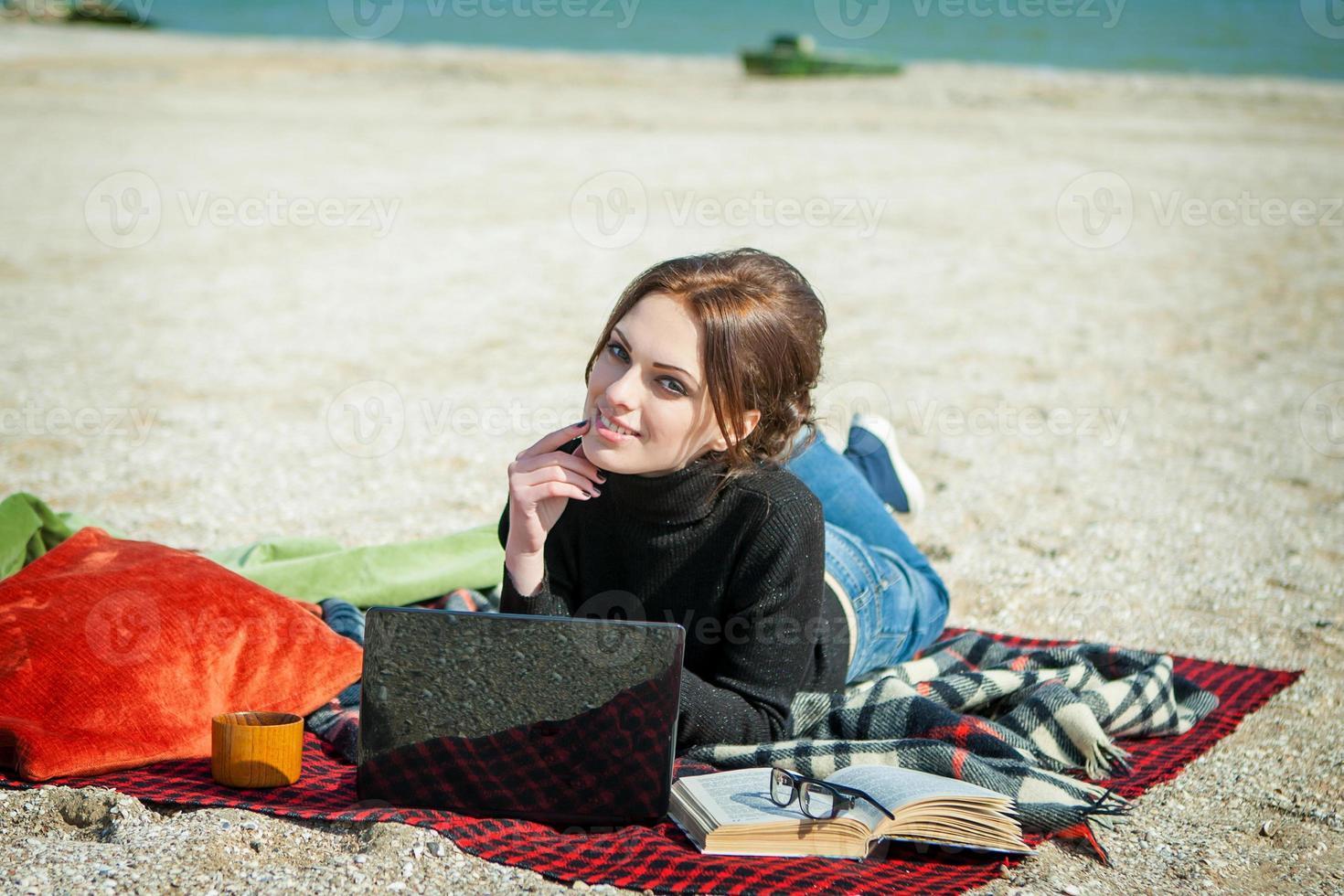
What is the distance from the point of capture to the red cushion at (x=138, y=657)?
2936 mm

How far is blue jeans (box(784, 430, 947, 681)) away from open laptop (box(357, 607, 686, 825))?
990 mm

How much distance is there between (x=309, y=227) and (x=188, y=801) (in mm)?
10330

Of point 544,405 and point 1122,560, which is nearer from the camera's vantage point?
point 1122,560

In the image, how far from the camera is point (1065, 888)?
2701 mm

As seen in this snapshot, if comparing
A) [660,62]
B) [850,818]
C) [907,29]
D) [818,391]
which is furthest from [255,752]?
[907,29]

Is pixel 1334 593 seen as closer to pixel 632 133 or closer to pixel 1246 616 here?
pixel 1246 616

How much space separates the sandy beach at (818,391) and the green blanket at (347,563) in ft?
3.66

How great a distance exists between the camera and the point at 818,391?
774 cm

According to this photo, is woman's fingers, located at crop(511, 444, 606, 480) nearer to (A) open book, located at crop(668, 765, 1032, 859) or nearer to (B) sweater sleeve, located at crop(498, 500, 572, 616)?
(B) sweater sleeve, located at crop(498, 500, 572, 616)

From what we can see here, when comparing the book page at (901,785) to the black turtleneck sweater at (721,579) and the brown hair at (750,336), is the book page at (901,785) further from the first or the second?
the brown hair at (750,336)

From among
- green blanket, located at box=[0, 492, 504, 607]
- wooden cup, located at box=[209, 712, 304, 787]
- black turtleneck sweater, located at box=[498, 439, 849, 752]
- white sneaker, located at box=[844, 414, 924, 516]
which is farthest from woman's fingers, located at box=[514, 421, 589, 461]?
white sneaker, located at box=[844, 414, 924, 516]

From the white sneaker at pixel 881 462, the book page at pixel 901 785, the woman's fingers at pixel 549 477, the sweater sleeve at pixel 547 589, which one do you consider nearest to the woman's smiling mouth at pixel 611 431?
the woman's fingers at pixel 549 477

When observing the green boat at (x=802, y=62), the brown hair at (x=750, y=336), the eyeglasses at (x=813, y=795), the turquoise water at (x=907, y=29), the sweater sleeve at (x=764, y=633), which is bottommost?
the eyeglasses at (x=813, y=795)

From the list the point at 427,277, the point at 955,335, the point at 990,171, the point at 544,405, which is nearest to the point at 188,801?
the point at 544,405
